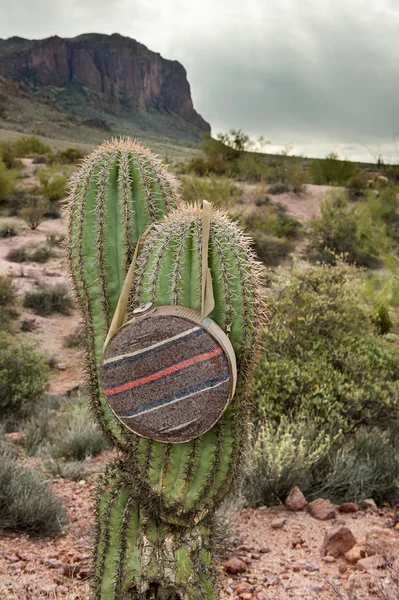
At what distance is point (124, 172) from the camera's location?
2.80 meters

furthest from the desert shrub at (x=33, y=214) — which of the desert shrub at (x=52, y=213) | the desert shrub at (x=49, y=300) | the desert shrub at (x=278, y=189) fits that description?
the desert shrub at (x=278, y=189)

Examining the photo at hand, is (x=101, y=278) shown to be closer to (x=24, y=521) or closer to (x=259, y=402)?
(x=24, y=521)

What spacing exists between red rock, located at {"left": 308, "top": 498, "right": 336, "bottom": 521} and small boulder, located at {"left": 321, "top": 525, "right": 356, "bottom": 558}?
1.88 feet

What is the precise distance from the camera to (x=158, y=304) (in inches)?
92.7

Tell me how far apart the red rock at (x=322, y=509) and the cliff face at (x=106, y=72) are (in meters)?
112

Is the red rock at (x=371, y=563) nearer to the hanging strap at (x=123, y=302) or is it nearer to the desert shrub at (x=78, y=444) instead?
the hanging strap at (x=123, y=302)

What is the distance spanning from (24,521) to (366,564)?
91.6 inches

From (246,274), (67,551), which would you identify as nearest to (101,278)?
(246,274)

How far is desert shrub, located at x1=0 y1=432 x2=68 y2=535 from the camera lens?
4.41 m

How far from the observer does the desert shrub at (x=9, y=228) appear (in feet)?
61.3

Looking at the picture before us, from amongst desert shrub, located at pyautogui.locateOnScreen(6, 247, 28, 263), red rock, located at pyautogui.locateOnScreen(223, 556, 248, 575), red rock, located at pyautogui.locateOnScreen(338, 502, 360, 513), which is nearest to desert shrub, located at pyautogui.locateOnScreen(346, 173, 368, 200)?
desert shrub, located at pyautogui.locateOnScreen(6, 247, 28, 263)

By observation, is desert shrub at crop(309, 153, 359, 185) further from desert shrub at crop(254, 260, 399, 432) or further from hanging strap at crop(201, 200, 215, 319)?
hanging strap at crop(201, 200, 215, 319)

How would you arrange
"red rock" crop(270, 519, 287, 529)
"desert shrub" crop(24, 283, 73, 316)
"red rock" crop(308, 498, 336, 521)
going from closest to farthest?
"red rock" crop(270, 519, 287, 529), "red rock" crop(308, 498, 336, 521), "desert shrub" crop(24, 283, 73, 316)

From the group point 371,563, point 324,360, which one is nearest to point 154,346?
point 371,563
